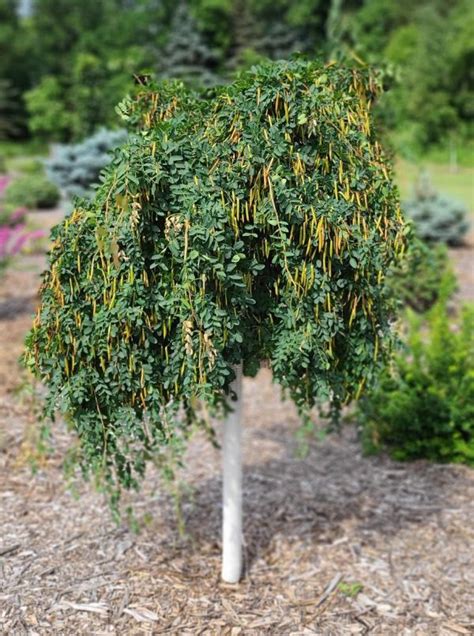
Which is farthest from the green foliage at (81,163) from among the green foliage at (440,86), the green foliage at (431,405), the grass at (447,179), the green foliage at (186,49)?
the green foliage at (186,49)

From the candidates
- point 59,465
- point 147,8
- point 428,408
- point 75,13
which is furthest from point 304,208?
point 75,13

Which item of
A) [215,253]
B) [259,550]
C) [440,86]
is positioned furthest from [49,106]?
[215,253]

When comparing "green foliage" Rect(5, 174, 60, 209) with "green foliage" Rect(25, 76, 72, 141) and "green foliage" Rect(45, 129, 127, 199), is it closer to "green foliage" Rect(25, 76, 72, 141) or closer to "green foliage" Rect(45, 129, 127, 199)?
"green foliage" Rect(45, 129, 127, 199)

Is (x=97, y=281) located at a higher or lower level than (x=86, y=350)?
higher

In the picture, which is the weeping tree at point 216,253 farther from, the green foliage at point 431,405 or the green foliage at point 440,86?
the green foliage at point 440,86

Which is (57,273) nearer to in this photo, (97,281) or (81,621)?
(97,281)

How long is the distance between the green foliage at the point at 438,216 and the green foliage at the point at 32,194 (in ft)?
24.3

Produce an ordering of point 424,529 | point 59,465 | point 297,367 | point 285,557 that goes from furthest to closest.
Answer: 1. point 59,465
2. point 424,529
3. point 285,557
4. point 297,367

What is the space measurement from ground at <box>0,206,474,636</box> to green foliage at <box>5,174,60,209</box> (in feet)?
32.7

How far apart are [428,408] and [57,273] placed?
2.64 m

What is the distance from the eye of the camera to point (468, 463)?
168 inches

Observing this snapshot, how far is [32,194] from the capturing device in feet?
45.4

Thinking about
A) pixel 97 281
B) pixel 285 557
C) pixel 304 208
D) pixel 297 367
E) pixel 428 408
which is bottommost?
pixel 285 557

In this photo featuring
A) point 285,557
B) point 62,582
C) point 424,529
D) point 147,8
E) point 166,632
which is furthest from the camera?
point 147,8
